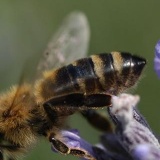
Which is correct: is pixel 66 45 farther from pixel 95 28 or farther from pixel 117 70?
pixel 95 28

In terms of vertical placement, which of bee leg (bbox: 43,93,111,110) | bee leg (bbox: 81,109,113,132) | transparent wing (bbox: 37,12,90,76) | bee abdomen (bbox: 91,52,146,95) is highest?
transparent wing (bbox: 37,12,90,76)

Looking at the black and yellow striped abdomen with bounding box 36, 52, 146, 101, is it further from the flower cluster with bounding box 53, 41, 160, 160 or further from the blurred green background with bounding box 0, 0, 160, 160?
the blurred green background with bounding box 0, 0, 160, 160

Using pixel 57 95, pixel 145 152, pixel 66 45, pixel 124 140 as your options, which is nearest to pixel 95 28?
pixel 66 45

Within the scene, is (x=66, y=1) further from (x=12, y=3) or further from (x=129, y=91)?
(x=129, y=91)

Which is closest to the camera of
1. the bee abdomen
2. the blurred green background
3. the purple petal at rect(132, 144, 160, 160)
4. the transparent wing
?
the purple petal at rect(132, 144, 160, 160)

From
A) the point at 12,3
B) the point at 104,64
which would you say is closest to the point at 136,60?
the point at 104,64

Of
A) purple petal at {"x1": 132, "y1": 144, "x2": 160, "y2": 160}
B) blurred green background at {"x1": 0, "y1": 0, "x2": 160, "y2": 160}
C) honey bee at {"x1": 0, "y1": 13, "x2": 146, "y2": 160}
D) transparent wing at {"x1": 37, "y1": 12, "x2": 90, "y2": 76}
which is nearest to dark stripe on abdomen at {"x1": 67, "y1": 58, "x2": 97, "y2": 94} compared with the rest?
honey bee at {"x1": 0, "y1": 13, "x2": 146, "y2": 160}

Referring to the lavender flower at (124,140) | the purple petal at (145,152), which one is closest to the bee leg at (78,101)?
the lavender flower at (124,140)

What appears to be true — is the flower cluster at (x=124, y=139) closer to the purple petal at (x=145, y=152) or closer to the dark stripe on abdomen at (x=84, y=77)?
the purple petal at (x=145, y=152)
